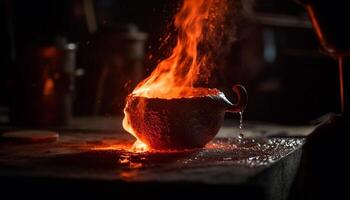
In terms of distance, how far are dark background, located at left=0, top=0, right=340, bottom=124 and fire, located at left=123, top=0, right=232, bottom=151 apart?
147cm

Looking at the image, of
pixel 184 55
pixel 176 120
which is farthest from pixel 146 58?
pixel 176 120

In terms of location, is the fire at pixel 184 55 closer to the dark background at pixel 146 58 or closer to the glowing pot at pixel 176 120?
the glowing pot at pixel 176 120

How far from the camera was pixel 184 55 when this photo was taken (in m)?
6.74

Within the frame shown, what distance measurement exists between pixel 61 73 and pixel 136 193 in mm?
4433

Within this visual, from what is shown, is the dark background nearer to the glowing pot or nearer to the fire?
the fire

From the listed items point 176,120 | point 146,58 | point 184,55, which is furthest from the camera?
point 146,58

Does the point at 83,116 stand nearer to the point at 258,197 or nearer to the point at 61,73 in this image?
the point at 61,73

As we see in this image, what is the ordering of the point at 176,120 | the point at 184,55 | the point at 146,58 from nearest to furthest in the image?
the point at 176,120, the point at 184,55, the point at 146,58

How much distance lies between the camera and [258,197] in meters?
3.65

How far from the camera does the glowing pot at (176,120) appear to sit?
4.98 m

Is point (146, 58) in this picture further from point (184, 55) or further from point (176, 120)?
point (176, 120)

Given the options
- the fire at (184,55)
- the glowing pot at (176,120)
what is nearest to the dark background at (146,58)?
the fire at (184,55)

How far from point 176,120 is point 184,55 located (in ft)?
6.22

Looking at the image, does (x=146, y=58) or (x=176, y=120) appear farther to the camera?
(x=146, y=58)
